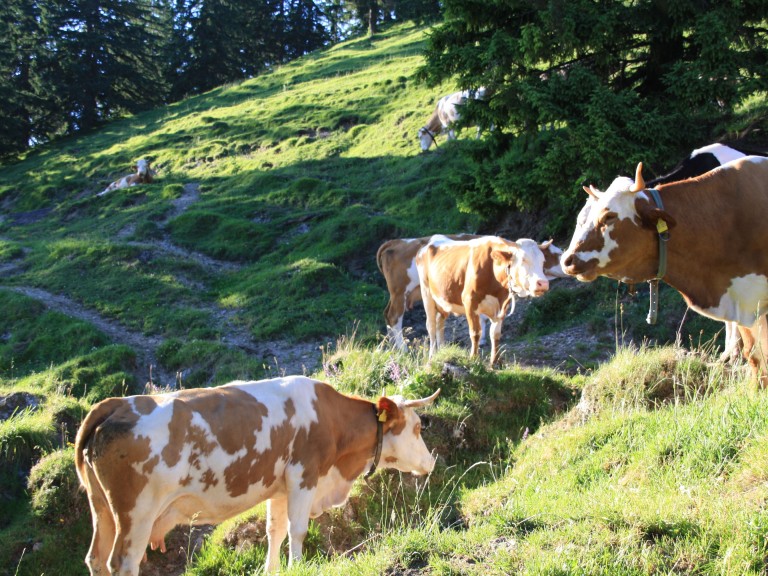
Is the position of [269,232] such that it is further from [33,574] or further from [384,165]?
[33,574]

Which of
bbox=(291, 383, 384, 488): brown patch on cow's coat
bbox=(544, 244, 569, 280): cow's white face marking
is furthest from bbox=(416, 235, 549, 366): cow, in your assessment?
bbox=(291, 383, 384, 488): brown patch on cow's coat

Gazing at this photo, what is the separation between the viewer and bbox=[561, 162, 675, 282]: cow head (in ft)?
20.9

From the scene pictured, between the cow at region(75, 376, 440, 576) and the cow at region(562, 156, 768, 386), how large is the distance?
6.95 ft

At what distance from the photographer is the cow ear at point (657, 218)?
6.28m

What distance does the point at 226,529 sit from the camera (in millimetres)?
7309

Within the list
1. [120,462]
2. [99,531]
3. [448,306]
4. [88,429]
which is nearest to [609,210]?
[120,462]

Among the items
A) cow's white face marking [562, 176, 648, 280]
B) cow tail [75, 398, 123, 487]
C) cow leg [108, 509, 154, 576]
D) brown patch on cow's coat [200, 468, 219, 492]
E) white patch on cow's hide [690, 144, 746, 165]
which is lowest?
cow leg [108, 509, 154, 576]

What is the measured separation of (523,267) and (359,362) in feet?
8.89

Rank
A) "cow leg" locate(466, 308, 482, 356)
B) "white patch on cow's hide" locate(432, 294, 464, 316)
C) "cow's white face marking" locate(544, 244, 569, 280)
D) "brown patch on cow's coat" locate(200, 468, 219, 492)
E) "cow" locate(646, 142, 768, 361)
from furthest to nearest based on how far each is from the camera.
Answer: "cow's white face marking" locate(544, 244, 569, 280) < "white patch on cow's hide" locate(432, 294, 464, 316) < "cow leg" locate(466, 308, 482, 356) < "cow" locate(646, 142, 768, 361) < "brown patch on cow's coat" locate(200, 468, 219, 492)

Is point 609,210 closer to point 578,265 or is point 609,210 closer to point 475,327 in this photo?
point 578,265

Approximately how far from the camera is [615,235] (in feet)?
20.8

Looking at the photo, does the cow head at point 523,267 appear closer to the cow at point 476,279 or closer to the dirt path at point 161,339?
the cow at point 476,279

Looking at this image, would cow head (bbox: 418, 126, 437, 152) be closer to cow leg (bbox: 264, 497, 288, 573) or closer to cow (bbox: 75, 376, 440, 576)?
cow (bbox: 75, 376, 440, 576)

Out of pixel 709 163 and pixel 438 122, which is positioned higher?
pixel 438 122
